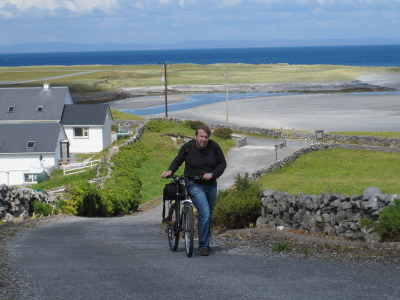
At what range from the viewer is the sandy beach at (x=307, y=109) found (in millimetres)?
61375

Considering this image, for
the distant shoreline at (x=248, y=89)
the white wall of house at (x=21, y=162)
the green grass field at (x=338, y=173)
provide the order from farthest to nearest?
1. the distant shoreline at (x=248, y=89)
2. the white wall of house at (x=21, y=162)
3. the green grass field at (x=338, y=173)

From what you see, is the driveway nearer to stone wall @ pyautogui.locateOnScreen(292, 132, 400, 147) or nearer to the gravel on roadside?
the gravel on roadside

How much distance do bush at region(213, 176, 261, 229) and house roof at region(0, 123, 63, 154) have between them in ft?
98.7

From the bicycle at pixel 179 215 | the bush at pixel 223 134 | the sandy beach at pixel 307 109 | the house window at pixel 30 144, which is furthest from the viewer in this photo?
the sandy beach at pixel 307 109

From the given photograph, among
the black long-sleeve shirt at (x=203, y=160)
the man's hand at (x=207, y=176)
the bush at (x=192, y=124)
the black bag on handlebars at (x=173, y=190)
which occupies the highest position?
the black long-sleeve shirt at (x=203, y=160)

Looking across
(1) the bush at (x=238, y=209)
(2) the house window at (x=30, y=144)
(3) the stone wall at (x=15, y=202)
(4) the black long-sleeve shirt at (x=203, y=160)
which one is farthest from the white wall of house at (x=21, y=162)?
(4) the black long-sleeve shirt at (x=203, y=160)

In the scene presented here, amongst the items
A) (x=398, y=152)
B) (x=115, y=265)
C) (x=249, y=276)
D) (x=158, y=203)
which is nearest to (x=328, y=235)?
(x=249, y=276)

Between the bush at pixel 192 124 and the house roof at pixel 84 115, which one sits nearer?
the house roof at pixel 84 115

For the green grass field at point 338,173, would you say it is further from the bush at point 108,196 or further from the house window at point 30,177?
the house window at point 30,177

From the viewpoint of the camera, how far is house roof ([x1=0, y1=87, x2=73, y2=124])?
160ft

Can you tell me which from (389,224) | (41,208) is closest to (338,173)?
(41,208)

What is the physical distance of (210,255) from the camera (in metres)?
8.90

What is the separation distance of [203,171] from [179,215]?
3.23 feet

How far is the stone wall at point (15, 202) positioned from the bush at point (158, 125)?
35.8 m
